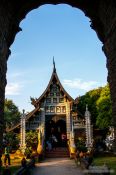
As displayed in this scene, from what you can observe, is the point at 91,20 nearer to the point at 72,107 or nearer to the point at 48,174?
the point at 48,174

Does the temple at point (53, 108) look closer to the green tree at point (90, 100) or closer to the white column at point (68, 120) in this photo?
the white column at point (68, 120)

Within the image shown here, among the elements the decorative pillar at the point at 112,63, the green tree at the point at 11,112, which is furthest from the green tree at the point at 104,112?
the green tree at the point at 11,112

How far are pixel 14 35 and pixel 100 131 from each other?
24407 mm

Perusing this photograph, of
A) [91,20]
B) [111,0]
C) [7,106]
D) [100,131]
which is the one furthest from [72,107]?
[7,106]

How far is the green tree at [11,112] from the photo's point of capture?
53.1 metres

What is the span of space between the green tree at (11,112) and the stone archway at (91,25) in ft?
135

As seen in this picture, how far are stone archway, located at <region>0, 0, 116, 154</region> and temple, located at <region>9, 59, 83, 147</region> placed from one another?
1793cm

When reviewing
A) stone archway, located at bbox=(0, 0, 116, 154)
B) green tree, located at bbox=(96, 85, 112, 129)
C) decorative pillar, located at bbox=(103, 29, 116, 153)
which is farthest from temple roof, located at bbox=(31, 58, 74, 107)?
decorative pillar, located at bbox=(103, 29, 116, 153)

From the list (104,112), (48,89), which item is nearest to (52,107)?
(48,89)

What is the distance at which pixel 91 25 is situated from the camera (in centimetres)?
1250

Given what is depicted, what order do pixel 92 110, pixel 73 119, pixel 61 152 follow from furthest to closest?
1. pixel 92 110
2. pixel 73 119
3. pixel 61 152

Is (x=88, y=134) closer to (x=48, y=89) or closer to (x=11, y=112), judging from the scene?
(x=48, y=89)

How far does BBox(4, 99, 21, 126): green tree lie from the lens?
53.1 m

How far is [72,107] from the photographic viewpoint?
30578 millimetres
